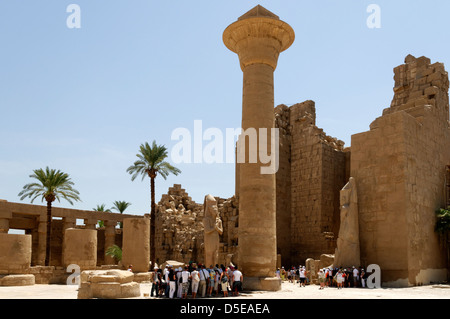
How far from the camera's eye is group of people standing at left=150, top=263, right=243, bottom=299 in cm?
1296

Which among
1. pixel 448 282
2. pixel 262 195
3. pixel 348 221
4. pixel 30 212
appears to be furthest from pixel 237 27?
pixel 30 212

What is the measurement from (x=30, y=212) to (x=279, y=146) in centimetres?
1528

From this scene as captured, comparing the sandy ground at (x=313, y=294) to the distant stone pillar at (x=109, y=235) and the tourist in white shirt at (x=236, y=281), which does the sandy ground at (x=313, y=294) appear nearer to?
the tourist in white shirt at (x=236, y=281)

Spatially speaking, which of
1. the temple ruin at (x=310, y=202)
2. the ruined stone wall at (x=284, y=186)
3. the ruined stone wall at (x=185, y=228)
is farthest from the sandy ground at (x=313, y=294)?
the ruined stone wall at (x=185, y=228)

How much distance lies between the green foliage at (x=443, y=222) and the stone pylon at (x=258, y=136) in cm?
904

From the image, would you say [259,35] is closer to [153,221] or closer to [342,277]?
[342,277]

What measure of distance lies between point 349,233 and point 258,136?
21.8 ft

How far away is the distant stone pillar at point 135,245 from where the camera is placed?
20891 millimetres

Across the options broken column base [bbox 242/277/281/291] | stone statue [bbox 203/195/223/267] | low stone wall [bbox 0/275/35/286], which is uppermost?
stone statue [bbox 203/195/223/267]

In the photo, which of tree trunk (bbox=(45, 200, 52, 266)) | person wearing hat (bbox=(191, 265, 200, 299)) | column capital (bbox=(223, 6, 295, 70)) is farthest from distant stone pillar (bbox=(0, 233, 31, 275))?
column capital (bbox=(223, 6, 295, 70))

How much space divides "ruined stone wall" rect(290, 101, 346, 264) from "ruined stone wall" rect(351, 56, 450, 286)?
21.9 ft

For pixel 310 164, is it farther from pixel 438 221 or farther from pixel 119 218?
pixel 119 218

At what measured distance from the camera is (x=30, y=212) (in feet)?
91.8

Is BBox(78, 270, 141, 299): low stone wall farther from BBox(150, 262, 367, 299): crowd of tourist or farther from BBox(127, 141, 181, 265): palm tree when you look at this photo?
BBox(127, 141, 181, 265): palm tree
